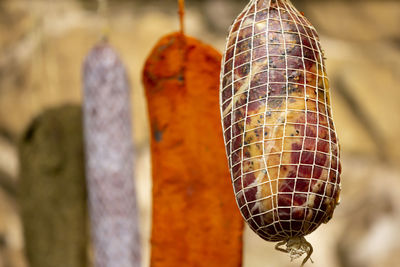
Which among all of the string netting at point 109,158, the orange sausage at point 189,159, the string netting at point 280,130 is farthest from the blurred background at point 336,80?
the string netting at point 280,130

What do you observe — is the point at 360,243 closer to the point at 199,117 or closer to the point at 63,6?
the point at 199,117

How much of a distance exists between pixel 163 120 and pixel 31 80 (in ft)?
3.11

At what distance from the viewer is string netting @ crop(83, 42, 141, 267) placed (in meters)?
1.18

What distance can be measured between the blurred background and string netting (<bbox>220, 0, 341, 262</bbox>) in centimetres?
89

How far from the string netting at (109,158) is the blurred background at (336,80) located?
1.14 feet

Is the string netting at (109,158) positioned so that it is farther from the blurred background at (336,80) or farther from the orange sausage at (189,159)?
the blurred background at (336,80)

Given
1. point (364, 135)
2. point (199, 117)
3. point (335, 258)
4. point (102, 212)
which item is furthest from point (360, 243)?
point (199, 117)

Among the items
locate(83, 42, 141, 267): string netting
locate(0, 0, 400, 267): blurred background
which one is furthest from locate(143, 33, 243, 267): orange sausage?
locate(0, 0, 400, 267): blurred background

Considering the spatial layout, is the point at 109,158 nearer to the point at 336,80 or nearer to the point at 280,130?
the point at 280,130

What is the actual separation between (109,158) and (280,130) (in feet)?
1.81

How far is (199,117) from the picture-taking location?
38.2 inches

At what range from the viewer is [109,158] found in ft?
3.97

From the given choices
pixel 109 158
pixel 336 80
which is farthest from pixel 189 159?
pixel 336 80

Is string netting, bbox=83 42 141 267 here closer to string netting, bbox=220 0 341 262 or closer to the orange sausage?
the orange sausage
